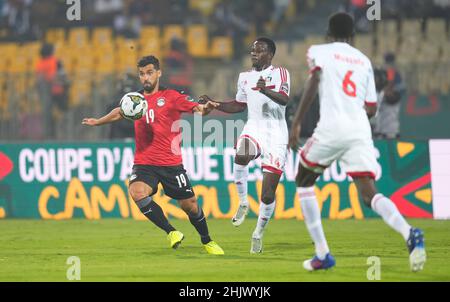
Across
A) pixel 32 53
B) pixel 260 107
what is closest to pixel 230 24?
pixel 32 53

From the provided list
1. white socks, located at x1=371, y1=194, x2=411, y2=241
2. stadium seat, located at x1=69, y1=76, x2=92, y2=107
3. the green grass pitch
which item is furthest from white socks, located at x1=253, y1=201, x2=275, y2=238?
stadium seat, located at x1=69, y1=76, x2=92, y2=107

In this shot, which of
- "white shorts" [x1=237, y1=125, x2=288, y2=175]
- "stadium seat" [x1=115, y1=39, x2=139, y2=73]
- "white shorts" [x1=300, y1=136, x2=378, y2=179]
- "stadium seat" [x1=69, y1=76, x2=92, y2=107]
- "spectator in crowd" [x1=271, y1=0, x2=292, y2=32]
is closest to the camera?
"white shorts" [x1=300, y1=136, x2=378, y2=179]

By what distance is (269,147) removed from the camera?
13.1 metres

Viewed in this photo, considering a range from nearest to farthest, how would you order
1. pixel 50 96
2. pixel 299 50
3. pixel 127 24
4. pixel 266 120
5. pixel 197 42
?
pixel 266 120 < pixel 50 96 < pixel 299 50 < pixel 197 42 < pixel 127 24

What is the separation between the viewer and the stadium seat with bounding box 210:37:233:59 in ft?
86.3

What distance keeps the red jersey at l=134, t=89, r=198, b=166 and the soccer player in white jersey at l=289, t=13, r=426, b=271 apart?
2.89 m

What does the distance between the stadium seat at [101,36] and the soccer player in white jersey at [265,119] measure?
14272 mm

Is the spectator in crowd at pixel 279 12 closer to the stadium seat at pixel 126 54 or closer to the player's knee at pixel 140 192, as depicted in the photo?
the stadium seat at pixel 126 54

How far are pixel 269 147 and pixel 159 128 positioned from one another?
54.4 inches

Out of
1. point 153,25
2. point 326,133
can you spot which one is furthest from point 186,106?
point 153,25

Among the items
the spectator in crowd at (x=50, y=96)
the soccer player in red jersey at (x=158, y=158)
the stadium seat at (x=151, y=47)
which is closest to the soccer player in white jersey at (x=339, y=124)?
the soccer player in red jersey at (x=158, y=158)

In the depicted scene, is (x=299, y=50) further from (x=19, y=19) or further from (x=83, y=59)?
(x=19, y=19)

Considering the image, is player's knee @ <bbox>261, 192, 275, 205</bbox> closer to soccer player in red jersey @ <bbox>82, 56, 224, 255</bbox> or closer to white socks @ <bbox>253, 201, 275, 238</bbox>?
white socks @ <bbox>253, 201, 275, 238</bbox>

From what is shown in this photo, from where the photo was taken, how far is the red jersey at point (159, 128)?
1266cm
